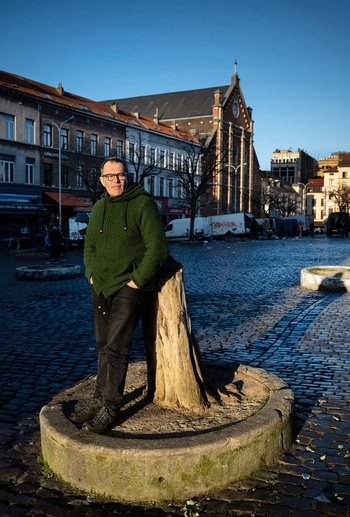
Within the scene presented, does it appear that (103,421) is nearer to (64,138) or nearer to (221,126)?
(64,138)

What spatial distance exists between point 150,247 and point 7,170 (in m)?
36.3

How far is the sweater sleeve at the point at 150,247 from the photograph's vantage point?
3.44 metres

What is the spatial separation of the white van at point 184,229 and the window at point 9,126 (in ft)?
51.6

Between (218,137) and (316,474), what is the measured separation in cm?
7053

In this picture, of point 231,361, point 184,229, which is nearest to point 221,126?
point 184,229

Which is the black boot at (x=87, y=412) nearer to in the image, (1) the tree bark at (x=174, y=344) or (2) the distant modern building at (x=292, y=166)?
(1) the tree bark at (x=174, y=344)

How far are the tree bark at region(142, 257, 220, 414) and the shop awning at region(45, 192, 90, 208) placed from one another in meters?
37.6

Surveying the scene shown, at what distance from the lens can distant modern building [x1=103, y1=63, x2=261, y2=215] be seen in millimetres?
71250

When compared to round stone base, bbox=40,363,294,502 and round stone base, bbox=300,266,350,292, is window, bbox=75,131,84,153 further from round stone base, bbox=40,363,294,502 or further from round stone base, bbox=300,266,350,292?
round stone base, bbox=40,363,294,502

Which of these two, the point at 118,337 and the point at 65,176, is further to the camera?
the point at 65,176

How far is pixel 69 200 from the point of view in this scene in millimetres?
41312

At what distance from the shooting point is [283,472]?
3328 millimetres

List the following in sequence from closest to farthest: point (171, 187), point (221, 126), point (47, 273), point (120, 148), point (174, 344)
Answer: point (174, 344) < point (47, 273) < point (120, 148) < point (171, 187) < point (221, 126)

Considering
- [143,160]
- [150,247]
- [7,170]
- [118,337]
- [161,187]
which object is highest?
[143,160]
